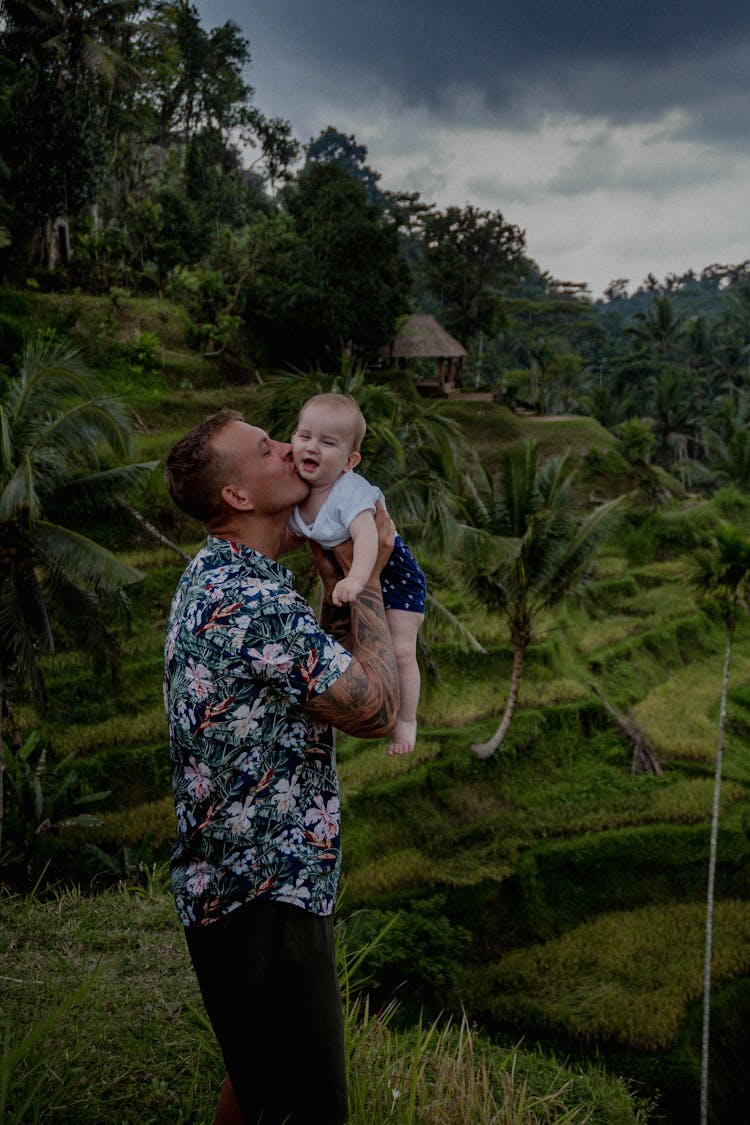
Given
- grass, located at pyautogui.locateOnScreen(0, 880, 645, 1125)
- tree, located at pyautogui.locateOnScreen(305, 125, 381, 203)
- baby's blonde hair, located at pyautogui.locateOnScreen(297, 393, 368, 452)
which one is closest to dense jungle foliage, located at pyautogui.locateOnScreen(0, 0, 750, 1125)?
grass, located at pyautogui.locateOnScreen(0, 880, 645, 1125)

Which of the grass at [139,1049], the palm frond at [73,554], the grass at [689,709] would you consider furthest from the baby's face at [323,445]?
the grass at [689,709]

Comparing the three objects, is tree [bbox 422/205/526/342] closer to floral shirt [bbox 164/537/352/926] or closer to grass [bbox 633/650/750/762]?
grass [bbox 633/650/750/762]

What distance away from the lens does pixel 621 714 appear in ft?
42.0

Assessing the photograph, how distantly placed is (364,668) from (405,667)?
0.40 meters

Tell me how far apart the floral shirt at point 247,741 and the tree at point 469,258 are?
23.1 m

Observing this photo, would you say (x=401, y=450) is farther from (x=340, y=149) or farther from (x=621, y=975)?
(x=340, y=149)

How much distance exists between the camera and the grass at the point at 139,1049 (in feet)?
6.96

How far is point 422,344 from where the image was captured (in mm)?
21109

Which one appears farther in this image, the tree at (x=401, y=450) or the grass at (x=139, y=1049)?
the tree at (x=401, y=450)

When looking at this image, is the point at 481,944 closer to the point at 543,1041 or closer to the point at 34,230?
the point at 543,1041

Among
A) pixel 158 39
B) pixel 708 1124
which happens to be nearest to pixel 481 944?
pixel 708 1124

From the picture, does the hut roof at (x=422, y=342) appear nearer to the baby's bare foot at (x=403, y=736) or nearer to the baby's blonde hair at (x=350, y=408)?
the baby's blonde hair at (x=350, y=408)

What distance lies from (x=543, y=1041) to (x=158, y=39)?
1819 centimetres

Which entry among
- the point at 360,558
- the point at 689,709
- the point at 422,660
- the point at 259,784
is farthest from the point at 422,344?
the point at 259,784
